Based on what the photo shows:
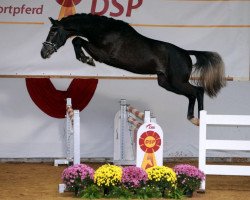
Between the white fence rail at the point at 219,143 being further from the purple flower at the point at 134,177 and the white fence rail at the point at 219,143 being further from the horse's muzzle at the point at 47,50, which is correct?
the horse's muzzle at the point at 47,50

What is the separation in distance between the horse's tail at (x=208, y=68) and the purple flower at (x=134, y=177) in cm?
250

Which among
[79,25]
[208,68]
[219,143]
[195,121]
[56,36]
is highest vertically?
[79,25]

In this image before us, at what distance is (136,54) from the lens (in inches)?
364

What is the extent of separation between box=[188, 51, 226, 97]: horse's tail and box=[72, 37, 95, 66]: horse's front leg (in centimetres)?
123

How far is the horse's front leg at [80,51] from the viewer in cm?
920

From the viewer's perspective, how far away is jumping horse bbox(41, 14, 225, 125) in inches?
361

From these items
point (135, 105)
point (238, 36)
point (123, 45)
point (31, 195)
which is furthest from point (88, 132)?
point (31, 195)

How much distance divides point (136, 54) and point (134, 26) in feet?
1.99

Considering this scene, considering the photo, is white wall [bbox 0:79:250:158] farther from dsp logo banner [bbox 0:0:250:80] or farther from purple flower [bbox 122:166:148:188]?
purple flower [bbox 122:166:148:188]

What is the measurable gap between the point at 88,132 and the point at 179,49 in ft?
5.61

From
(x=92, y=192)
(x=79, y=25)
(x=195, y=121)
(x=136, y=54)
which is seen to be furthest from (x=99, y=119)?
(x=92, y=192)

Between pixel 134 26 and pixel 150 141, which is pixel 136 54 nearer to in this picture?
pixel 134 26

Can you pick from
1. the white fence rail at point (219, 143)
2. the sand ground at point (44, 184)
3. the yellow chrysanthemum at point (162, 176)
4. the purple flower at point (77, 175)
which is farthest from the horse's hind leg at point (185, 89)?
the purple flower at point (77, 175)

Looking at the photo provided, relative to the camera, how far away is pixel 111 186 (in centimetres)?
684
